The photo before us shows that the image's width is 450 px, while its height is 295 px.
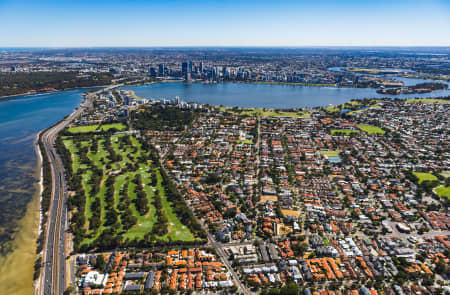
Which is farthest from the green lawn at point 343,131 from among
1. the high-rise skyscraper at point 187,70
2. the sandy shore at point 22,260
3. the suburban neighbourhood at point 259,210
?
the high-rise skyscraper at point 187,70

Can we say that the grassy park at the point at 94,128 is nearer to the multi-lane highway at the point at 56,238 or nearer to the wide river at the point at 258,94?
the multi-lane highway at the point at 56,238

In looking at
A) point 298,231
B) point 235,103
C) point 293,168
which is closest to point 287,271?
point 298,231

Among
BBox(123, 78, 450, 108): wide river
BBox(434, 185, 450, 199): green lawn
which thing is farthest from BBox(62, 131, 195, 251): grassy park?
BBox(123, 78, 450, 108): wide river

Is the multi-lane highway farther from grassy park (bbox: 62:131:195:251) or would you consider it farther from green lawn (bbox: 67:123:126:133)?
green lawn (bbox: 67:123:126:133)

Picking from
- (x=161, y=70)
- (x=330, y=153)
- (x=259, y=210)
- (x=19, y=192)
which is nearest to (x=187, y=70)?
(x=161, y=70)

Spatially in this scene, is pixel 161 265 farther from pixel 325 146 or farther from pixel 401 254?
pixel 325 146

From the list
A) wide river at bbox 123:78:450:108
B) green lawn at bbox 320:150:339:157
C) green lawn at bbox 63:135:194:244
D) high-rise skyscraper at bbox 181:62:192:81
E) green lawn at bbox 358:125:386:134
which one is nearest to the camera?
green lawn at bbox 63:135:194:244

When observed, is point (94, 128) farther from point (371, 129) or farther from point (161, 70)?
point (161, 70)
